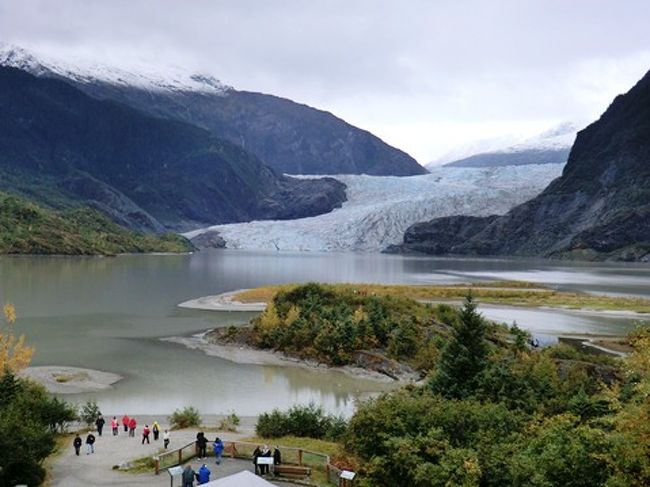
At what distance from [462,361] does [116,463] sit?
13.6m

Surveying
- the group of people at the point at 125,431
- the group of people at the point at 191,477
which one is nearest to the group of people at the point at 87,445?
the group of people at the point at 125,431

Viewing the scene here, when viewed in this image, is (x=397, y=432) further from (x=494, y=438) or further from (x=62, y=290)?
(x=62, y=290)

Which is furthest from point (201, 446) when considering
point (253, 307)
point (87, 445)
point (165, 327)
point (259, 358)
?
point (253, 307)

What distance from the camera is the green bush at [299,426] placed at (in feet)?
89.6

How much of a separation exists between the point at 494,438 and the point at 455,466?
10.3ft

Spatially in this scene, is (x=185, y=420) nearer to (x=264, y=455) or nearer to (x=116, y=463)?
(x=116, y=463)

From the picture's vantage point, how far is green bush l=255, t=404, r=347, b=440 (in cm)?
2730

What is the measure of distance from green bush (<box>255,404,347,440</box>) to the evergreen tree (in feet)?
14.3

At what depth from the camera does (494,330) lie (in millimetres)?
51219

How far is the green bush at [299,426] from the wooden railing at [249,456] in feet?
8.35

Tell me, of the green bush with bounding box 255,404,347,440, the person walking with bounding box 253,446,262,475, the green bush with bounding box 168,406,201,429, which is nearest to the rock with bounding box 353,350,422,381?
the green bush with bounding box 255,404,347,440

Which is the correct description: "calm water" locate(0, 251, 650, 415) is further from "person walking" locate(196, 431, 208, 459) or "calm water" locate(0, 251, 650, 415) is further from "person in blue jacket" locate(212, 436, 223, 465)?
"person in blue jacket" locate(212, 436, 223, 465)

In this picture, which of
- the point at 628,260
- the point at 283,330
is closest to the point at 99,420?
the point at 283,330

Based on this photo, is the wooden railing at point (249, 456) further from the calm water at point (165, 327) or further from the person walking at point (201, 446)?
the calm water at point (165, 327)
